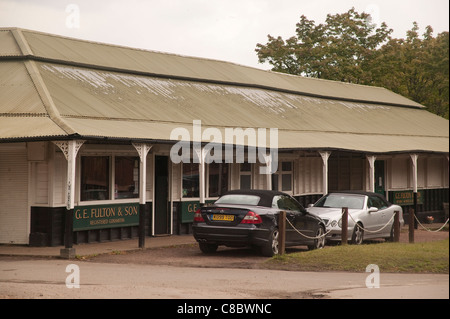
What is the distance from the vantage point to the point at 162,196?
24.4 m

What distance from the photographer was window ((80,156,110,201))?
2158 centimetres

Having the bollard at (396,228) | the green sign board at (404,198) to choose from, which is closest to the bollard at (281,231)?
the bollard at (396,228)

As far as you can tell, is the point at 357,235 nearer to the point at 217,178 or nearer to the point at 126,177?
the point at 217,178

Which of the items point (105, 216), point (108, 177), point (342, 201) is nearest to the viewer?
point (105, 216)

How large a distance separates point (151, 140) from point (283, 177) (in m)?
10.3

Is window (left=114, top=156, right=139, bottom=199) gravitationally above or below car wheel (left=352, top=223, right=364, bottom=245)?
above

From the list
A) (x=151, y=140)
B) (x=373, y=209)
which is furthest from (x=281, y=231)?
(x=373, y=209)

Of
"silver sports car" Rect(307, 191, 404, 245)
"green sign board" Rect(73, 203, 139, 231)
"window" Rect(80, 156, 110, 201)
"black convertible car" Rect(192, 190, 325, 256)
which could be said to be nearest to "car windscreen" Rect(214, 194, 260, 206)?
"black convertible car" Rect(192, 190, 325, 256)

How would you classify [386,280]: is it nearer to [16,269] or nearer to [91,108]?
[16,269]

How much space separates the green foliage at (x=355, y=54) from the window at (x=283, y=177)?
77.4 feet

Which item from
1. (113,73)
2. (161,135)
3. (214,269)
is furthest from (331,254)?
(113,73)

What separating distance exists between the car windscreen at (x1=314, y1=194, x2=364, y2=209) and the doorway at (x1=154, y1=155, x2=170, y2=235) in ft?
15.6

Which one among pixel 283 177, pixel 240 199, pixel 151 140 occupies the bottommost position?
pixel 240 199

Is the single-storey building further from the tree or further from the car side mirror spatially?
the tree
